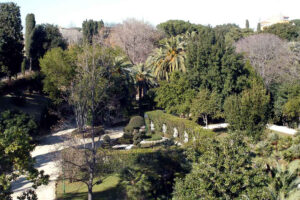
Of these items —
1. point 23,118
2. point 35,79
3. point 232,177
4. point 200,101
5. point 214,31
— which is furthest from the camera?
point 35,79

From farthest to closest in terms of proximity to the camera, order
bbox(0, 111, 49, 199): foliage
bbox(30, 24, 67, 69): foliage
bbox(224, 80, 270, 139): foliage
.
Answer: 1. bbox(30, 24, 67, 69): foliage
2. bbox(224, 80, 270, 139): foliage
3. bbox(0, 111, 49, 199): foliage

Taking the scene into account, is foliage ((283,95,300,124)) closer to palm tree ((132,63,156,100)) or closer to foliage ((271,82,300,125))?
foliage ((271,82,300,125))

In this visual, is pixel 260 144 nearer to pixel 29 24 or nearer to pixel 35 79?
pixel 35 79

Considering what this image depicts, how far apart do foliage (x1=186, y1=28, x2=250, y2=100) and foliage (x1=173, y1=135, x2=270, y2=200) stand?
17.9 meters

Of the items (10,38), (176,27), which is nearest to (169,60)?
(10,38)

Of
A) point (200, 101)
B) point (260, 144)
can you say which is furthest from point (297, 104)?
point (260, 144)

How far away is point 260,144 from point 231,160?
871cm

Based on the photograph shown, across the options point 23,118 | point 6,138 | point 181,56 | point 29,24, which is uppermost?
point 29,24

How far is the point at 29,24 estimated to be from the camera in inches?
1633

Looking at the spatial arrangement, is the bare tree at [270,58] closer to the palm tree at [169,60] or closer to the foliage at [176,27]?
the palm tree at [169,60]

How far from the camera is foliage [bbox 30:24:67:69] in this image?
41.6m

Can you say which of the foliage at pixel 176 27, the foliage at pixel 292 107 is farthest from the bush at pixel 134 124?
the foliage at pixel 176 27

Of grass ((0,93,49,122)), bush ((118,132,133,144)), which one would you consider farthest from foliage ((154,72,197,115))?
grass ((0,93,49,122))

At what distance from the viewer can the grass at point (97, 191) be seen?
1473 centimetres
